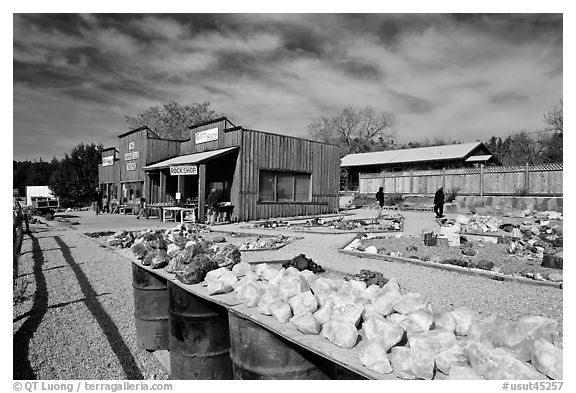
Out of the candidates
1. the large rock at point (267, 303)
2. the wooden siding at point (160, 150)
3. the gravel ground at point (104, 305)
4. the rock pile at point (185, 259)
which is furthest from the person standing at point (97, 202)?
the large rock at point (267, 303)

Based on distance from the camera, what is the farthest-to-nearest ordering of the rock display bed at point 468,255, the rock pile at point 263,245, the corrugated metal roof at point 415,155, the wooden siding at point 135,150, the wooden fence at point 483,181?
1. the corrugated metal roof at point 415,155
2. the wooden siding at point 135,150
3. the wooden fence at point 483,181
4. the rock pile at point 263,245
5. the rock display bed at point 468,255

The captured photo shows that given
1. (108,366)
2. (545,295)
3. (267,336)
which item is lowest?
(108,366)

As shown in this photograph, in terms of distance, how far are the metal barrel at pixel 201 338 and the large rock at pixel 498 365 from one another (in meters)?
1.94

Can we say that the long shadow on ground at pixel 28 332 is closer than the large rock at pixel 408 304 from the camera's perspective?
No

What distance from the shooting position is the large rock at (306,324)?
2252 mm

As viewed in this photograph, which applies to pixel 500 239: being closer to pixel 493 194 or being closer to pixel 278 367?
pixel 278 367

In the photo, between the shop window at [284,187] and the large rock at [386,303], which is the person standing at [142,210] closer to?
the shop window at [284,187]

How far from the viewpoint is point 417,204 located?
934 inches

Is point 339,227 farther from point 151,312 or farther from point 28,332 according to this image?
point 28,332

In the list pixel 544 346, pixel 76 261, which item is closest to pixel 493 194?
pixel 76 261

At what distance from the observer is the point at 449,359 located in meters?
1.92

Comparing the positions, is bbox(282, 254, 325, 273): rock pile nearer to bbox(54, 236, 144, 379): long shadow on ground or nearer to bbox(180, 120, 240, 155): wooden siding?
bbox(54, 236, 144, 379): long shadow on ground

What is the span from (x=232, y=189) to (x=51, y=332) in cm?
1340

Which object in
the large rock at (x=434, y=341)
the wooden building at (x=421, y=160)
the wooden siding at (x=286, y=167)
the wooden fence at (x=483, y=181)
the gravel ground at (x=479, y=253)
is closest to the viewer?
the large rock at (x=434, y=341)
